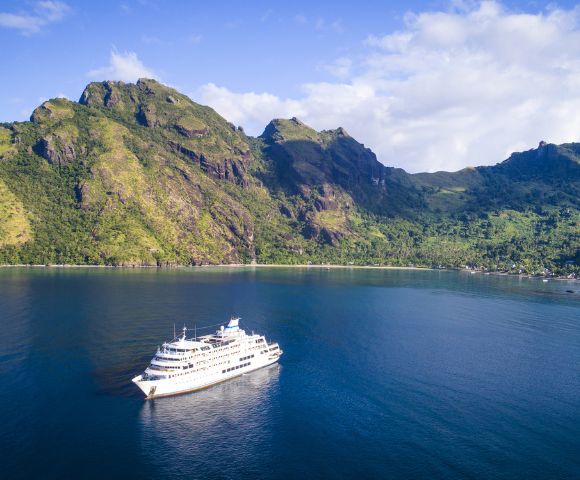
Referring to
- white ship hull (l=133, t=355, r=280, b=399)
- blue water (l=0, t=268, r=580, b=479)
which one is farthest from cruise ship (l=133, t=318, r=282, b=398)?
blue water (l=0, t=268, r=580, b=479)

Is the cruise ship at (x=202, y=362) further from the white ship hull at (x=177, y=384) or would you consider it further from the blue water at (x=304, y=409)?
the blue water at (x=304, y=409)

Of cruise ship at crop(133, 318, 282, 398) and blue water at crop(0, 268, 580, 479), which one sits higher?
cruise ship at crop(133, 318, 282, 398)

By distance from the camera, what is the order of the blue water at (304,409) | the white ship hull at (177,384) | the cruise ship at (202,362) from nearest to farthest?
the blue water at (304,409), the white ship hull at (177,384), the cruise ship at (202,362)

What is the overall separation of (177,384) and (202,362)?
8245 mm

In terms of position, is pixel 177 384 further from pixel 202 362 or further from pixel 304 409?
pixel 304 409

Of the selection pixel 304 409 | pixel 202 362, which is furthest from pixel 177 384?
pixel 304 409

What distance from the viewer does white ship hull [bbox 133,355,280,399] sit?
3763 inches

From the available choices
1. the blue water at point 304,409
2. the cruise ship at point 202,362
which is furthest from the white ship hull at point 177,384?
the blue water at point 304,409

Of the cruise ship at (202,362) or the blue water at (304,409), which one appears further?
the cruise ship at (202,362)

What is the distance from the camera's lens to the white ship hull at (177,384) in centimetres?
9558

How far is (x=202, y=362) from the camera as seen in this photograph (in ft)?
348

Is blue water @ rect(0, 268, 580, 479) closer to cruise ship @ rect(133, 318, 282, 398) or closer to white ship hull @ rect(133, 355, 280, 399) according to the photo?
white ship hull @ rect(133, 355, 280, 399)

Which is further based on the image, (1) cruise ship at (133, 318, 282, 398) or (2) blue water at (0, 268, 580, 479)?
(1) cruise ship at (133, 318, 282, 398)

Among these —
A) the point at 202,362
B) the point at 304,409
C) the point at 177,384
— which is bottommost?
the point at 304,409
